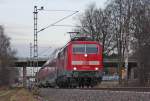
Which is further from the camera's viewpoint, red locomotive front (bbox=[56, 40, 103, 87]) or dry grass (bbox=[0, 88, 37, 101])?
red locomotive front (bbox=[56, 40, 103, 87])

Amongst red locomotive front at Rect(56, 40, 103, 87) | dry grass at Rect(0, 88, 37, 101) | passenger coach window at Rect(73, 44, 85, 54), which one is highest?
passenger coach window at Rect(73, 44, 85, 54)

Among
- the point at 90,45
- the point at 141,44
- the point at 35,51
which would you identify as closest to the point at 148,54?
the point at 141,44

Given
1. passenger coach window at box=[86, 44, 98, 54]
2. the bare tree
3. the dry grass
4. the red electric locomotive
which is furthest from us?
the bare tree

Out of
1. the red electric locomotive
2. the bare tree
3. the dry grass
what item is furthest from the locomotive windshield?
the bare tree

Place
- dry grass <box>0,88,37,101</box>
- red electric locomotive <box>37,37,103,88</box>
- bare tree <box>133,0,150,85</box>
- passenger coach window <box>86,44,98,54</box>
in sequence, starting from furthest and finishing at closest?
1. bare tree <box>133,0,150,85</box>
2. passenger coach window <box>86,44,98,54</box>
3. red electric locomotive <box>37,37,103,88</box>
4. dry grass <box>0,88,37,101</box>

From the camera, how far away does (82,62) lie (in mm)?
42000

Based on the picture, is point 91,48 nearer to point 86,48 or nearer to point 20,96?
point 86,48

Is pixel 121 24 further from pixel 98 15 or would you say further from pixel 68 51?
pixel 68 51

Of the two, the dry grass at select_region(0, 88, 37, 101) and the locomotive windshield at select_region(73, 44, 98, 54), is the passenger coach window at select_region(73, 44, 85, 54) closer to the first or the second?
the locomotive windshield at select_region(73, 44, 98, 54)

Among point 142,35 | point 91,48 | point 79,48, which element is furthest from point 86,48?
point 142,35

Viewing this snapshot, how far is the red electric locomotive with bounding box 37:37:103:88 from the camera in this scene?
137 ft

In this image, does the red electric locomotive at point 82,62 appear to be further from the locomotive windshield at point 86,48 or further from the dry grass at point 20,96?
the dry grass at point 20,96

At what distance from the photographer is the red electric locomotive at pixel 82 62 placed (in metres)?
41.8

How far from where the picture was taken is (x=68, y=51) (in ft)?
138
